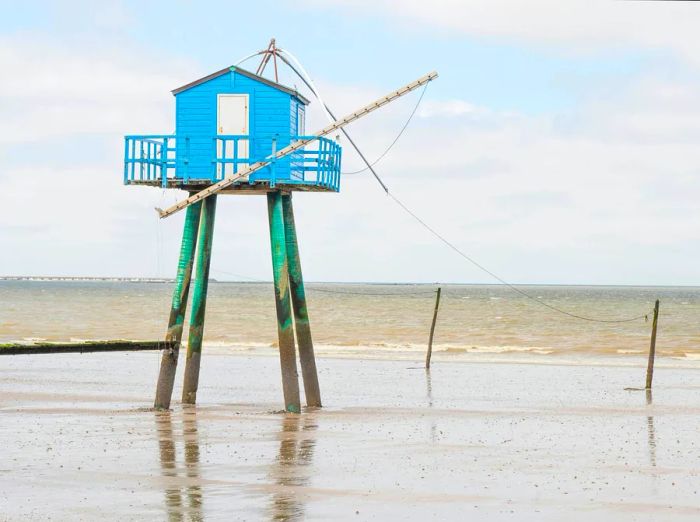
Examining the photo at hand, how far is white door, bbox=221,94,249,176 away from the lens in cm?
2523

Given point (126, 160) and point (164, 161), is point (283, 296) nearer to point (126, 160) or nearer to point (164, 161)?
point (164, 161)

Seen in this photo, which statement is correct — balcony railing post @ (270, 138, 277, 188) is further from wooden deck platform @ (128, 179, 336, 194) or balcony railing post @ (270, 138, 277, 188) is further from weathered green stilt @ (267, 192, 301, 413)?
weathered green stilt @ (267, 192, 301, 413)

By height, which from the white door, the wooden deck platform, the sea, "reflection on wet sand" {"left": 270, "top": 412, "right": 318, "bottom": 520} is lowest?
the sea

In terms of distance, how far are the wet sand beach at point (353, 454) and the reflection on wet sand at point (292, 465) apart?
1.8 inches

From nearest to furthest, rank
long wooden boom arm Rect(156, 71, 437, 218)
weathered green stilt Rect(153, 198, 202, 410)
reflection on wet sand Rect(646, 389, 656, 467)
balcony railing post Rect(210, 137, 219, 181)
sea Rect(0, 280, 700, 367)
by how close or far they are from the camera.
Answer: reflection on wet sand Rect(646, 389, 656, 467), long wooden boom arm Rect(156, 71, 437, 218), balcony railing post Rect(210, 137, 219, 181), weathered green stilt Rect(153, 198, 202, 410), sea Rect(0, 280, 700, 367)

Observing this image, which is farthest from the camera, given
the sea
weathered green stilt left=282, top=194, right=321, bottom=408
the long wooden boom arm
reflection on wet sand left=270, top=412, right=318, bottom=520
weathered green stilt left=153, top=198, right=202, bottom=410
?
the sea

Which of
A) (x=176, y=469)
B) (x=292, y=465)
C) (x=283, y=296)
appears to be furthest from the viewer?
(x=283, y=296)

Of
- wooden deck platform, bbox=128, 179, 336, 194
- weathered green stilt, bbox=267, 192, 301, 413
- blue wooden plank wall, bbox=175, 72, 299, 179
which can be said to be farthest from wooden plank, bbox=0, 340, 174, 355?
blue wooden plank wall, bbox=175, 72, 299, 179

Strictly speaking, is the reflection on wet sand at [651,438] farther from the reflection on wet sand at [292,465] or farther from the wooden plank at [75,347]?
the wooden plank at [75,347]

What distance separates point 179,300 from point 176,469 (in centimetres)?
844

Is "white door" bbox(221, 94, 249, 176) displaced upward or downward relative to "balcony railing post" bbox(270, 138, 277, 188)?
upward

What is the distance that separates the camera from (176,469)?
58.6 ft

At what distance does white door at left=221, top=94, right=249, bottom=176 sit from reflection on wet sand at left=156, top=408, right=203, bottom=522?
19.0 feet

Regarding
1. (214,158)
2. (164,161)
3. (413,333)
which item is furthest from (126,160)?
(413,333)
